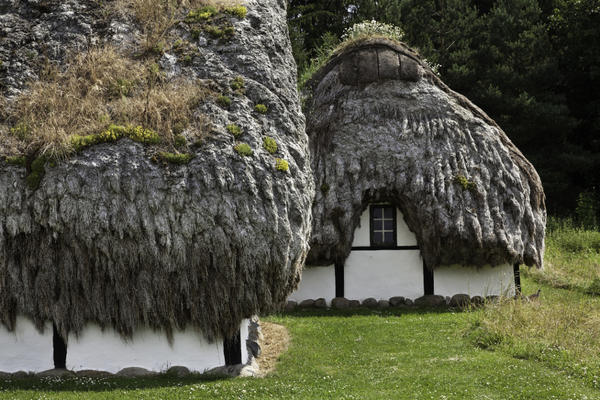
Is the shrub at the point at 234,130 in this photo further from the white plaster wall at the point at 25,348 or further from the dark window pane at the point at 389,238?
the dark window pane at the point at 389,238

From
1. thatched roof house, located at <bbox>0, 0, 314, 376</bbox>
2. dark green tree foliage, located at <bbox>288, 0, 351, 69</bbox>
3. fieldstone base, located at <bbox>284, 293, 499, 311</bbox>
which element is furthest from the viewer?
dark green tree foliage, located at <bbox>288, 0, 351, 69</bbox>

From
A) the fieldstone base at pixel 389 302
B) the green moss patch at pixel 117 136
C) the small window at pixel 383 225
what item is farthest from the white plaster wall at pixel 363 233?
the green moss patch at pixel 117 136

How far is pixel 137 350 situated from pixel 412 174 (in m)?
7.43

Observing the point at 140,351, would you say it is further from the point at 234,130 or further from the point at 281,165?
the point at 234,130

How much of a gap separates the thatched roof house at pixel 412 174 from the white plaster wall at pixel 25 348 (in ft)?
20.5

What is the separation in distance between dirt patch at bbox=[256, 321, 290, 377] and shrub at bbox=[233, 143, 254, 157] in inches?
128

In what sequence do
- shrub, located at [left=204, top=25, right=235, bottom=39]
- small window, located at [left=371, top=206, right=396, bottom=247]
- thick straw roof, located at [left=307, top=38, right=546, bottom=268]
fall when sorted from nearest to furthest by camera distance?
shrub, located at [left=204, top=25, right=235, bottom=39]
thick straw roof, located at [left=307, top=38, right=546, bottom=268]
small window, located at [left=371, top=206, right=396, bottom=247]

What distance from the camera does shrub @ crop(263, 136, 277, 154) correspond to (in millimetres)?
9570

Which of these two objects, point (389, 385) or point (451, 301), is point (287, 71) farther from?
point (451, 301)

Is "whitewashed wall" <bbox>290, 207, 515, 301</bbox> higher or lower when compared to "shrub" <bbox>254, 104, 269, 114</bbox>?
lower

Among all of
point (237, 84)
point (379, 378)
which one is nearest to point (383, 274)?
point (379, 378)

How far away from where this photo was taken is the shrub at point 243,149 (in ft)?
30.4

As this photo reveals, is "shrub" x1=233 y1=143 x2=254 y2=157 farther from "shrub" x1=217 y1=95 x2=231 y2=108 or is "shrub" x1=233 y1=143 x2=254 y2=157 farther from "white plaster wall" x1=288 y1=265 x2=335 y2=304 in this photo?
"white plaster wall" x1=288 y1=265 x2=335 y2=304

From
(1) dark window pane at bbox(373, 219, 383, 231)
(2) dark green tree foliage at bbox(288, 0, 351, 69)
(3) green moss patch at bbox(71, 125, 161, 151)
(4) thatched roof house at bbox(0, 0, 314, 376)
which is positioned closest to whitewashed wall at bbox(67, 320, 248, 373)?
(4) thatched roof house at bbox(0, 0, 314, 376)
